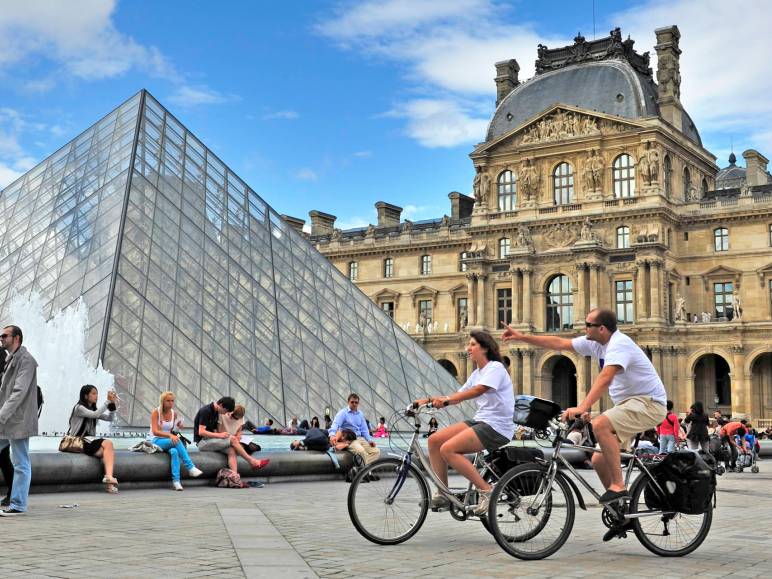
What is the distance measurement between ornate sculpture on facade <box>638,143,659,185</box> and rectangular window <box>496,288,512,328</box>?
8725mm

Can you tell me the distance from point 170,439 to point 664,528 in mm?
5973

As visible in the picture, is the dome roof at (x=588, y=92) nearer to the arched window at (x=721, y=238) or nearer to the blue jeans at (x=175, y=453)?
the arched window at (x=721, y=238)

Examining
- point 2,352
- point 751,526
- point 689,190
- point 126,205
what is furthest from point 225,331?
point 689,190

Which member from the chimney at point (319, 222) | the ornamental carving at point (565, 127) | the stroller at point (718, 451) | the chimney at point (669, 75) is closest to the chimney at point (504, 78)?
the ornamental carving at point (565, 127)

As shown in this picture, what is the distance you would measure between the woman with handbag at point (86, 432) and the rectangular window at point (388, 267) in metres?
48.0

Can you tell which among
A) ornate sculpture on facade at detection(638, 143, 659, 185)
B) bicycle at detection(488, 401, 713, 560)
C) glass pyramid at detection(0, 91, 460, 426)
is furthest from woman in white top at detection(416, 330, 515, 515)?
ornate sculpture on facade at detection(638, 143, 659, 185)

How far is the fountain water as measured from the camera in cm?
1731

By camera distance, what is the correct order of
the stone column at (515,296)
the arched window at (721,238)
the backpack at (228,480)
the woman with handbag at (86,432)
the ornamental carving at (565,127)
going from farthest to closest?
the stone column at (515,296) → the ornamental carving at (565,127) → the arched window at (721,238) → the backpack at (228,480) → the woman with handbag at (86,432)

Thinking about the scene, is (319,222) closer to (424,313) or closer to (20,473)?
(424,313)

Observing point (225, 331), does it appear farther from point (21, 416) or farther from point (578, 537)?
point (578, 537)

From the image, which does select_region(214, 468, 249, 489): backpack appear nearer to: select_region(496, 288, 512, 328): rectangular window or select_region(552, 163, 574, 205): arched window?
select_region(496, 288, 512, 328): rectangular window

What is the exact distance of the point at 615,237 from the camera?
1876 inches

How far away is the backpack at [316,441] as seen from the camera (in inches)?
497

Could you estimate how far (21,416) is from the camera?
7.53m
